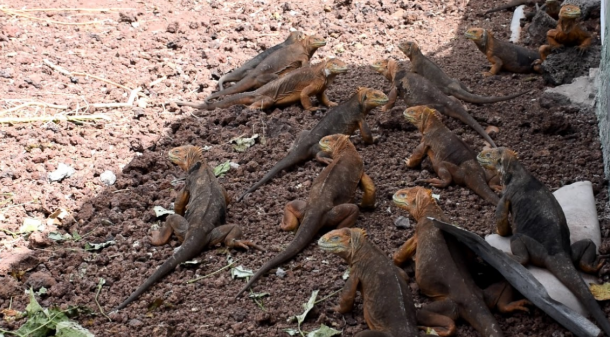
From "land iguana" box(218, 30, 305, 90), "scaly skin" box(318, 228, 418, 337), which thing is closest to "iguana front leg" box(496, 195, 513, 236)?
"scaly skin" box(318, 228, 418, 337)

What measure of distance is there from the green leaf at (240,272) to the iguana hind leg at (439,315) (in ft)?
4.74

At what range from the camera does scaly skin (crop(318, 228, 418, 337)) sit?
4.41 meters

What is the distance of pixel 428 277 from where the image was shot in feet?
→ 16.0

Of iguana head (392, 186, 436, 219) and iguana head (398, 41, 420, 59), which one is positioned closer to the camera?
iguana head (392, 186, 436, 219)

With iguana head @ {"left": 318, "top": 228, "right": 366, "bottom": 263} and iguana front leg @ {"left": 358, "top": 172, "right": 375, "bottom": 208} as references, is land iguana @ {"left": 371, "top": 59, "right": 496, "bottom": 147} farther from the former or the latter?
iguana head @ {"left": 318, "top": 228, "right": 366, "bottom": 263}

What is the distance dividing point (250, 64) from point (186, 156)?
2.74 meters

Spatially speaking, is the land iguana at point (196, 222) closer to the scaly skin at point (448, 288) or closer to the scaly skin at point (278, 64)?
the scaly skin at point (448, 288)

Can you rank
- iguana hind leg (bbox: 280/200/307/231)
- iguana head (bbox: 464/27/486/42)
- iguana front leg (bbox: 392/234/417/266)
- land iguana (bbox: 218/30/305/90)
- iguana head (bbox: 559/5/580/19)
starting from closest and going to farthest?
iguana front leg (bbox: 392/234/417/266) < iguana hind leg (bbox: 280/200/307/231) < iguana head (bbox: 559/5/580/19) < iguana head (bbox: 464/27/486/42) < land iguana (bbox: 218/30/305/90)

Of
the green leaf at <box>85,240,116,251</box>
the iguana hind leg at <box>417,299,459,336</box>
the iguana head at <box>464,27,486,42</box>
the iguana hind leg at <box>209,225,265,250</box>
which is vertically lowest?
the green leaf at <box>85,240,116,251</box>

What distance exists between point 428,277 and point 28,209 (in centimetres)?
386

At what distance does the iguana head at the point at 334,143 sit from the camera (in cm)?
A: 657

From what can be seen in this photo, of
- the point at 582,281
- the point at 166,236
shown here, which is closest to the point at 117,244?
the point at 166,236

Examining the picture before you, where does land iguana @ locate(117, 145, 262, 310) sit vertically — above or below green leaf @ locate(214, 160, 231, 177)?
above

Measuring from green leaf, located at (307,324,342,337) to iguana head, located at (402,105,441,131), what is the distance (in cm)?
290
